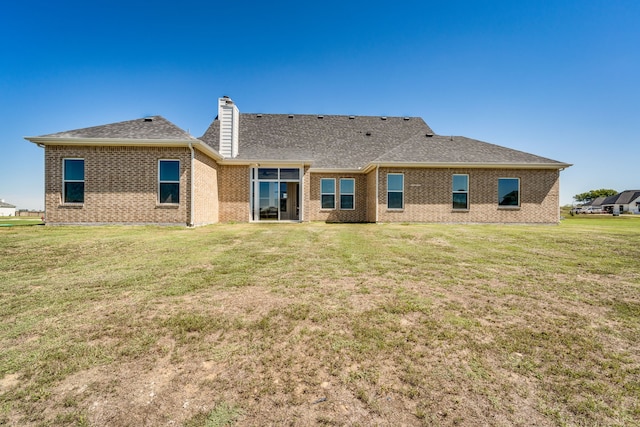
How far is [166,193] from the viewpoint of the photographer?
11.2 metres

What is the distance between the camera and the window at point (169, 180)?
36.8 ft

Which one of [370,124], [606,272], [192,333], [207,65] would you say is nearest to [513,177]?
[370,124]

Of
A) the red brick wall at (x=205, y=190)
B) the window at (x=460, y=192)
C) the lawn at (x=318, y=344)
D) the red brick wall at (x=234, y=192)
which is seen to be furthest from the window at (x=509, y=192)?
the red brick wall at (x=205, y=190)

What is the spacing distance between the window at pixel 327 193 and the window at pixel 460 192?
20.0 ft

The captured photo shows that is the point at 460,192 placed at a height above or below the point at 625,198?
below

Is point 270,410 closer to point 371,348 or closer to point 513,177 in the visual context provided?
point 371,348

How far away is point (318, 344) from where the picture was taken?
274 centimetres

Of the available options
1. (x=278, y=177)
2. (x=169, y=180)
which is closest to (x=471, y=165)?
(x=278, y=177)

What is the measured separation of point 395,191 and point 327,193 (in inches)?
143

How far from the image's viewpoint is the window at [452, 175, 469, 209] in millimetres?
14211

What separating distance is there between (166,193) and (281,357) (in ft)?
34.7

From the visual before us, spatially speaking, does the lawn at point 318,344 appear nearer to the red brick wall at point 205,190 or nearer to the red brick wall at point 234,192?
the red brick wall at point 205,190

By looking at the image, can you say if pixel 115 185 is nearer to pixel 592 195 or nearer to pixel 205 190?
pixel 205 190

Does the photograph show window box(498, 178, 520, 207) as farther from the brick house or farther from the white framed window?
the white framed window
